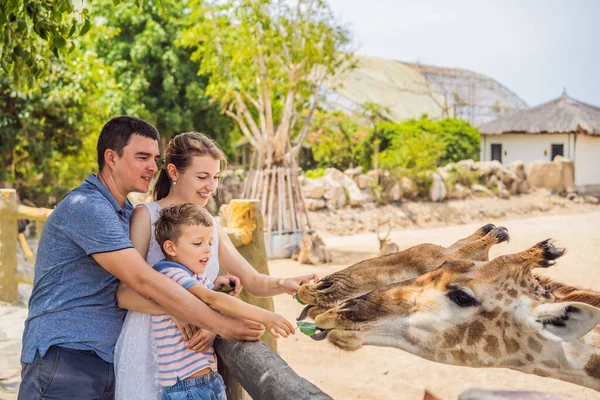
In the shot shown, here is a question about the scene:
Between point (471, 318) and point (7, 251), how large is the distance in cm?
578

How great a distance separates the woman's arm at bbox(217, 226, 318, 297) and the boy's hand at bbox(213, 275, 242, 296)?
0.16 m

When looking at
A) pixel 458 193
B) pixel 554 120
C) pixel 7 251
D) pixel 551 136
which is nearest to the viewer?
pixel 7 251

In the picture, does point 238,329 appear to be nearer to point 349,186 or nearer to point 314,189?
point 314,189

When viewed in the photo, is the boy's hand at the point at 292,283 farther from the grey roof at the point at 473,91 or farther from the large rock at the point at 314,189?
the grey roof at the point at 473,91

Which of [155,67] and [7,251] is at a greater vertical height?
[155,67]

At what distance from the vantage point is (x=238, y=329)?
2242 mm

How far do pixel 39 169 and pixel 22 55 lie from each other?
26.6ft

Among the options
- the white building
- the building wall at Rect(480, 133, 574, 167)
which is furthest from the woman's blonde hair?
the building wall at Rect(480, 133, 574, 167)

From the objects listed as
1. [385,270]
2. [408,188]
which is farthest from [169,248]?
[408,188]

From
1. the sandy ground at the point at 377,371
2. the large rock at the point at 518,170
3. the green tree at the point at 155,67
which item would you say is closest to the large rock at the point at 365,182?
the green tree at the point at 155,67

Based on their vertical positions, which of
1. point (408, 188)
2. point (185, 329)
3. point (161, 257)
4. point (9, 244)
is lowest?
point (408, 188)

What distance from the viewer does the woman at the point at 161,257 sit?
225cm

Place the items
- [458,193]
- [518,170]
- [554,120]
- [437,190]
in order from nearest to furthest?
[437,190] → [458,193] → [518,170] → [554,120]

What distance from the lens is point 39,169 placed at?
38.2 feet
